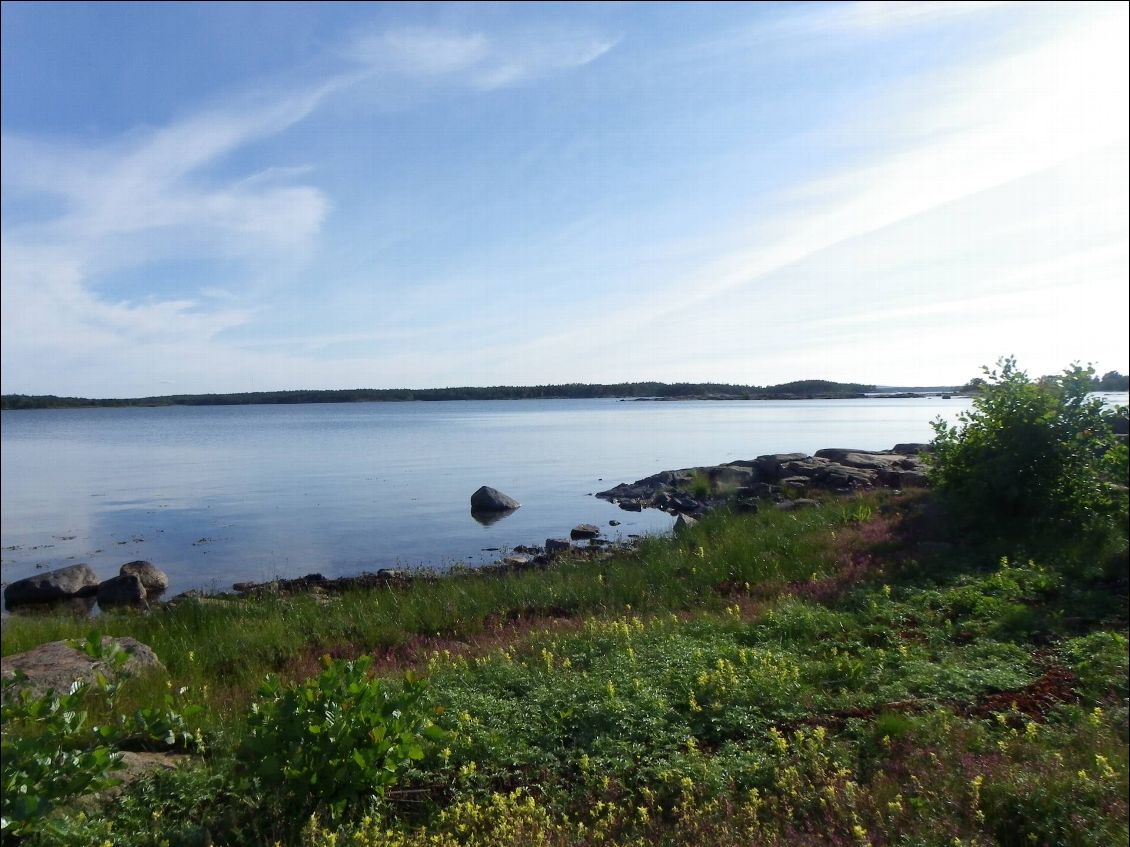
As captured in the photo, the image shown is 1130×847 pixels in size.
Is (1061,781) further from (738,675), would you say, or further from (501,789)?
(501,789)

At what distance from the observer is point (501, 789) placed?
5516mm

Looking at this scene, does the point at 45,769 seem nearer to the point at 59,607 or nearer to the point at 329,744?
the point at 329,744

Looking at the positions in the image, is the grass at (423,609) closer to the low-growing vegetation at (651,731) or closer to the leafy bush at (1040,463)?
the low-growing vegetation at (651,731)

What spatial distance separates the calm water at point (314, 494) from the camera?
920 inches

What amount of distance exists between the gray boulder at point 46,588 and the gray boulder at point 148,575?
40.2 inches

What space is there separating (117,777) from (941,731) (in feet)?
19.0

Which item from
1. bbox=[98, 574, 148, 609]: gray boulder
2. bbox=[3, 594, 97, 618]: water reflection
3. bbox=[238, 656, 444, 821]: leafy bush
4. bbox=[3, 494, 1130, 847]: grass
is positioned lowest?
bbox=[3, 594, 97, 618]: water reflection

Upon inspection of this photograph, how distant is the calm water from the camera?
23375mm

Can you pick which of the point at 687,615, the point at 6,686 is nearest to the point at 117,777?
the point at 6,686

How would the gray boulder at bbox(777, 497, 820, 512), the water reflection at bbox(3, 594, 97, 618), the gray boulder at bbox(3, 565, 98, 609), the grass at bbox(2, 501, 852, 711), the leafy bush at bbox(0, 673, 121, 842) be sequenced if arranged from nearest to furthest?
the leafy bush at bbox(0, 673, 121, 842) < the grass at bbox(2, 501, 852, 711) < the water reflection at bbox(3, 594, 97, 618) < the gray boulder at bbox(3, 565, 98, 609) < the gray boulder at bbox(777, 497, 820, 512)

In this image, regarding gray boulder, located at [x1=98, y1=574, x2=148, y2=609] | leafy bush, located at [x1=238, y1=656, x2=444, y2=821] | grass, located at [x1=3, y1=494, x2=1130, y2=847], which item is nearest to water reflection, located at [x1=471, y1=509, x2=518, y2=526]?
gray boulder, located at [x1=98, y1=574, x2=148, y2=609]

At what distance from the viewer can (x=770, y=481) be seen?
31062 mm

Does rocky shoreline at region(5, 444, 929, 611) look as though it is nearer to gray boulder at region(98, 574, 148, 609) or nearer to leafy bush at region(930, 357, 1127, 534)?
gray boulder at region(98, 574, 148, 609)

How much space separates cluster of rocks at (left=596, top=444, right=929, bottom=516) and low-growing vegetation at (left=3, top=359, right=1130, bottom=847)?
1351cm
